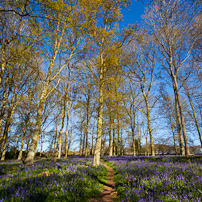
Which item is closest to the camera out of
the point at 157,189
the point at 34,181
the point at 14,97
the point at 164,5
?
the point at 157,189

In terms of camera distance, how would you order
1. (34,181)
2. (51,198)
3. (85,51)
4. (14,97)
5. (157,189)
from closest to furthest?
1. (51,198)
2. (157,189)
3. (34,181)
4. (85,51)
5. (14,97)

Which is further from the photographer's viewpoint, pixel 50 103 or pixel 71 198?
pixel 50 103

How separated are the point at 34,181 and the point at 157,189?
12.4ft

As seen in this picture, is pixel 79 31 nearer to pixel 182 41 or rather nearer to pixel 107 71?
pixel 107 71

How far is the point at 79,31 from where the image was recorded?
10789 millimetres

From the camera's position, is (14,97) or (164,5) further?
(14,97)

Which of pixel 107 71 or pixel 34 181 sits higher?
pixel 107 71

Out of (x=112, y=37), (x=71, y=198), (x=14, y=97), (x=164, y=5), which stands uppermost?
(x=164, y=5)

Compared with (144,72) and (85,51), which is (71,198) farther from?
(144,72)

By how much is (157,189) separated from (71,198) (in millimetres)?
2374

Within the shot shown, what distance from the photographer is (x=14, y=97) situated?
14.6 m

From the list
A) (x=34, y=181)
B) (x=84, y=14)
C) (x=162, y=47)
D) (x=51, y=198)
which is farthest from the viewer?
(x=162, y=47)

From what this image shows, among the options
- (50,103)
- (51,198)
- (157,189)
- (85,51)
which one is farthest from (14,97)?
(157,189)

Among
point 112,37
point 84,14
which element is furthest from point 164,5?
point 84,14
